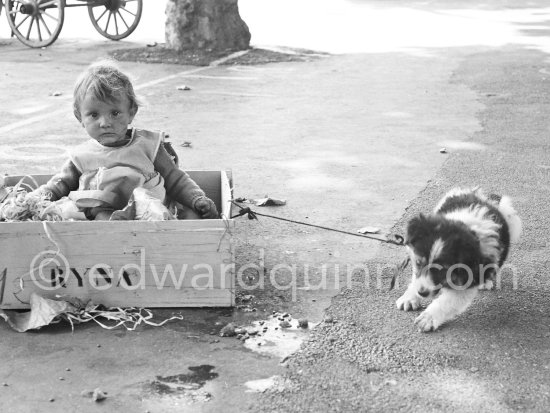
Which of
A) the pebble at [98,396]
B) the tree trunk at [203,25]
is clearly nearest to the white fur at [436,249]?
the pebble at [98,396]

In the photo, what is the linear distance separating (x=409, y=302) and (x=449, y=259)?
1.24 feet

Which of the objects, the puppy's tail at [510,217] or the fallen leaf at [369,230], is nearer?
the puppy's tail at [510,217]

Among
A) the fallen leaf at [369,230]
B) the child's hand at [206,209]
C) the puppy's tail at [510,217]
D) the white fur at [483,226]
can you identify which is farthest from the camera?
the fallen leaf at [369,230]

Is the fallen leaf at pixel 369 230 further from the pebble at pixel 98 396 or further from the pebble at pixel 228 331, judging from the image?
the pebble at pixel 98 396

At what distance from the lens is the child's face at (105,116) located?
4008 mm

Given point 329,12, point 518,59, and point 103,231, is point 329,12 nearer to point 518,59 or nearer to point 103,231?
point 518,59

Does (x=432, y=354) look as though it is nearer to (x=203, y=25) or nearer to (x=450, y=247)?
(x=450, y=247)

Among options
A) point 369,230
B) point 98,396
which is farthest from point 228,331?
point 369,230

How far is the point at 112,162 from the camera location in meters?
4.09

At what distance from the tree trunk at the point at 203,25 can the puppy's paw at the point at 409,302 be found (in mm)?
8461

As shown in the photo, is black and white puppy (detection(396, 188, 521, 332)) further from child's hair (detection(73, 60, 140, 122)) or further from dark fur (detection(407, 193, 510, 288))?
child's hair (detection(73, 60, 140, 122))

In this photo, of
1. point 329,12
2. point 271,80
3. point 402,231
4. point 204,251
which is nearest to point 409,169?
point 402,231

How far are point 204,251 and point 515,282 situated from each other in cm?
162

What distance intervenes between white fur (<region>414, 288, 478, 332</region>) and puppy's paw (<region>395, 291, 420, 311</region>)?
16 centimetres
